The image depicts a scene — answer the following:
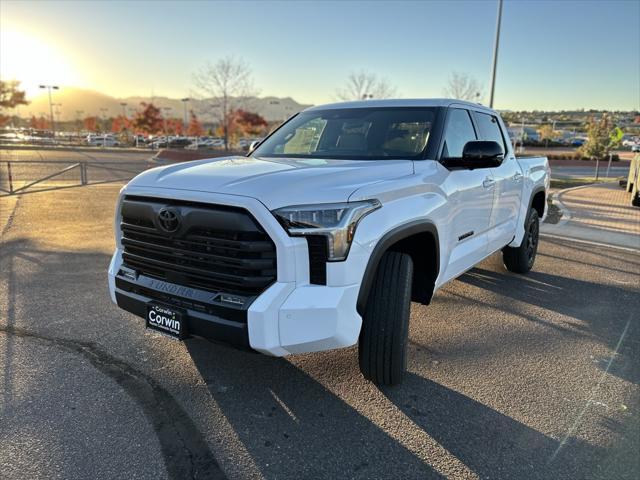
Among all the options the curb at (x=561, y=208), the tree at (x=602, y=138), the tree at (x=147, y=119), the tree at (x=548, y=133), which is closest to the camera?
the curb at (x=561, y=208)

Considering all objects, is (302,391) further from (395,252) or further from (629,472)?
(629,472)

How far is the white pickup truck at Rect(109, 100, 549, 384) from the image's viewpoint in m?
2.48

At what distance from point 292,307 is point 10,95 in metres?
71.6

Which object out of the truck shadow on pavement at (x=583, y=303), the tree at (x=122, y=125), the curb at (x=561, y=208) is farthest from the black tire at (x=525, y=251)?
the tree at (x=122, y=125)

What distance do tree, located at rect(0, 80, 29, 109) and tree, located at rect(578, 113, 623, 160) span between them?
211 ft

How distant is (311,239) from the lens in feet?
8.10

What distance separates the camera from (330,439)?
2650 mm

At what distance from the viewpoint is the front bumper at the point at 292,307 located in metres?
2.45

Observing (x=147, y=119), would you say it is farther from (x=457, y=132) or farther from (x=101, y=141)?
(x=457, y=132)

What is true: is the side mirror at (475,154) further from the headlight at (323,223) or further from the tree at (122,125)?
the tree at (122,125)

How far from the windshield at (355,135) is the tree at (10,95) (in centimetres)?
6932

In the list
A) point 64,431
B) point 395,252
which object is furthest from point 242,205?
point 64,431

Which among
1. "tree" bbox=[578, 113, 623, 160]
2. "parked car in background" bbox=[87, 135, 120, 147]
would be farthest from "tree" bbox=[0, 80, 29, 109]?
"tree" bbox=[578, 113, 623, 160]

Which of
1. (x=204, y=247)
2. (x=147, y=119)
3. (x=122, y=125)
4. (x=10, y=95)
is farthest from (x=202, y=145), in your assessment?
(x=204, y=247)
